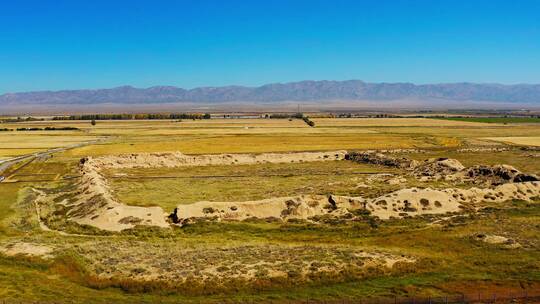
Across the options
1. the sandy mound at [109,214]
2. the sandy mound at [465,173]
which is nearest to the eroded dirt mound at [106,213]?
the sandy mound at [109,214]

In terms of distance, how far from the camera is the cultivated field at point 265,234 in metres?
28.0

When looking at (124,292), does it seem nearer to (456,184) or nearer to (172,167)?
(456,184)

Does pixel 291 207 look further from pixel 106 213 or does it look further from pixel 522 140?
pixel 522 140

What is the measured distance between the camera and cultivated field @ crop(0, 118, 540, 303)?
91.8 feet

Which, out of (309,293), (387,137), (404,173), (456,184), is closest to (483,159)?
(404,173)

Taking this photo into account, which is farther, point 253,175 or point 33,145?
point 33,145

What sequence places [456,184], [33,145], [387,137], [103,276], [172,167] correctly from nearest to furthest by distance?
[103,276] < [456,184] < [172,167] < [33,145] < [387,137]

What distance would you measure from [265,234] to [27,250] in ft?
59.4

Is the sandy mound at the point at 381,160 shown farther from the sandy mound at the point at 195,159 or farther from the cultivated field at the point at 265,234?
the sandy mound at the point at 195,159

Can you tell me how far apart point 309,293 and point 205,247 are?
1126 cm

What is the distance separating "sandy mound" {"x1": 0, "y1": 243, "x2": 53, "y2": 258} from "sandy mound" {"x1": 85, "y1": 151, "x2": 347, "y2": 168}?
44669 millimetres

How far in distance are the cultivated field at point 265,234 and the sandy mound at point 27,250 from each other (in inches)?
5.5

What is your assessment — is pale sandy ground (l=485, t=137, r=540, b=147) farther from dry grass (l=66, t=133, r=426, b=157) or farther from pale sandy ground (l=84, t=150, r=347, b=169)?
pale sandy ground (l=84, t=150, r=347, b=169)

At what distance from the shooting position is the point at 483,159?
8731 cm
